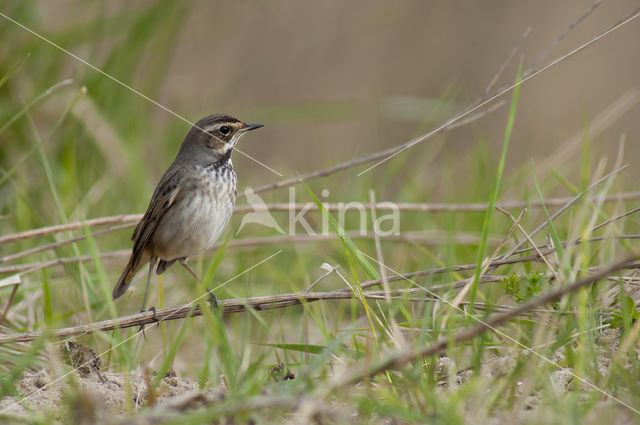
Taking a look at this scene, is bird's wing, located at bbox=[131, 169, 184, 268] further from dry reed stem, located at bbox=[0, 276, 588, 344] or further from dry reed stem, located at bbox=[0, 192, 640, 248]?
dry reed stem, located at bbox=[0, 276, 588, 344]

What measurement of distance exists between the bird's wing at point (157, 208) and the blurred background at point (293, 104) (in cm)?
33

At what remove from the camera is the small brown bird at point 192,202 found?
15.3 feet

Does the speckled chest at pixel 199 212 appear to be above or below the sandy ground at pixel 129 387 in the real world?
above

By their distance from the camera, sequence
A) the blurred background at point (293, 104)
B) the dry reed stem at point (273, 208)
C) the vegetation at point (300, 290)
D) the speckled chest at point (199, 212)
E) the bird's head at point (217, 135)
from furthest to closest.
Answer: the blurred background at point (293, 104), the bird's head at point (217, 135), the speckled chest at point (199, 212), the dry reed stem at point (273, 208), the vegetation at point (300, 290)

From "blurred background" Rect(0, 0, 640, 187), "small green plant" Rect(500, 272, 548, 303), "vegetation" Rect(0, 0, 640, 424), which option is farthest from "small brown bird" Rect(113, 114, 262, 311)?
"blurred background" Rect(0, 0, 640, 187)

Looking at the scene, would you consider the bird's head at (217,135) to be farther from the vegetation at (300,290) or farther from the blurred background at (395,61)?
the blurred background at (395,61)

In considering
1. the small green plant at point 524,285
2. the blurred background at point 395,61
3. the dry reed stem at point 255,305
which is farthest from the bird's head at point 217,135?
the blurred background at point 395,61

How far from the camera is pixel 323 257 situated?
580cm

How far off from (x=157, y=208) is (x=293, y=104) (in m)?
3.19

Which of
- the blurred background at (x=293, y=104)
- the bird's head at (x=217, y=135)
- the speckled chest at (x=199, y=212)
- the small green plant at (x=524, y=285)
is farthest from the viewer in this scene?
the blurred background at (x=293, y=104)

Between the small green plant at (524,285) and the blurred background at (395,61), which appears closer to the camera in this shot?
the small green plant at (524,285)

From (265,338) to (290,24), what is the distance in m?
9.36

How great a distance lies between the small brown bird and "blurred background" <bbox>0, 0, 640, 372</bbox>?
1.31 ft

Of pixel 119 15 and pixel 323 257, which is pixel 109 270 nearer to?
pixel 323 257
